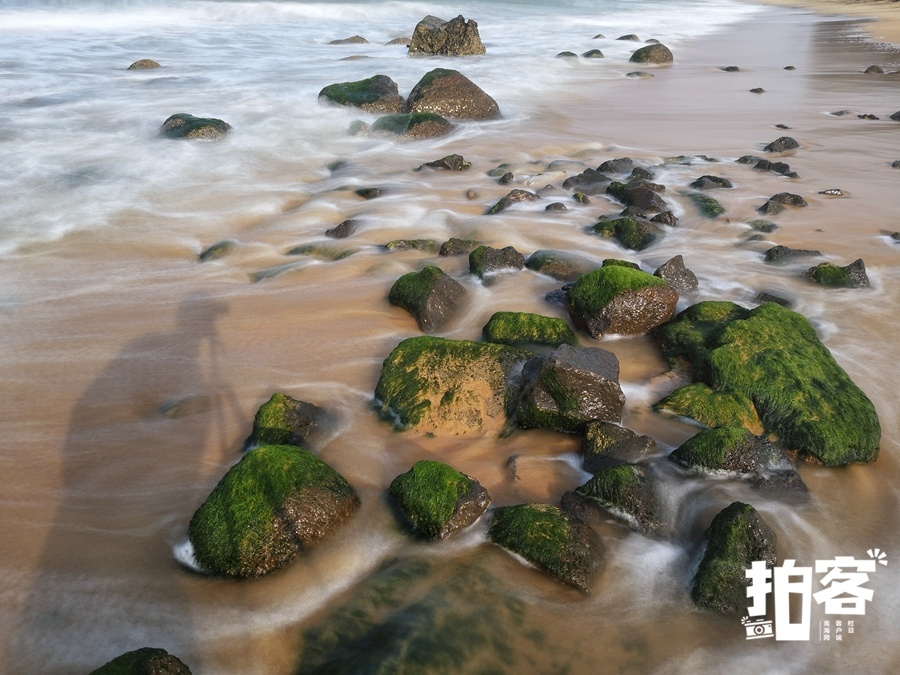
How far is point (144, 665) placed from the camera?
7.20 ft

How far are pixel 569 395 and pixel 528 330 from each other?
0.82 metres

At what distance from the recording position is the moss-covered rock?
305 cm

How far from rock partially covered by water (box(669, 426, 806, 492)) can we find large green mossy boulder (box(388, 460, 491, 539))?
1.09 metres

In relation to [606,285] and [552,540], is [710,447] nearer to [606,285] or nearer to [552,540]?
[552,540]

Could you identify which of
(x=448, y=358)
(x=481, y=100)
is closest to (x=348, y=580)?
(x=448, y=358)

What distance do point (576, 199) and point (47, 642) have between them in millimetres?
6091

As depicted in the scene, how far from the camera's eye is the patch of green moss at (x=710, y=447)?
3322 millimetres

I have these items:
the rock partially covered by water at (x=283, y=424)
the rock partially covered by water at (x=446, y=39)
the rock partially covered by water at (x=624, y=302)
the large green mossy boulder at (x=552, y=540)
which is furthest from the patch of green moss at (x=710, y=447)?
the rock partially covered by water at (x=446, y=39)

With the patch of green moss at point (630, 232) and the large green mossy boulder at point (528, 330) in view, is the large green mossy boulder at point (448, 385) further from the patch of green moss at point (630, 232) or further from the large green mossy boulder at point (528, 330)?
the patch of green moss at point (630, 232)

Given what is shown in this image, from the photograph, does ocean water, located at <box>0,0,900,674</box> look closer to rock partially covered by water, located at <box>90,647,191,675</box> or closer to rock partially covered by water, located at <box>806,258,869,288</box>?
rock partially covered by water, located at <box>806,258,869,288</box>

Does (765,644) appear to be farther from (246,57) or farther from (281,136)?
(246,57)

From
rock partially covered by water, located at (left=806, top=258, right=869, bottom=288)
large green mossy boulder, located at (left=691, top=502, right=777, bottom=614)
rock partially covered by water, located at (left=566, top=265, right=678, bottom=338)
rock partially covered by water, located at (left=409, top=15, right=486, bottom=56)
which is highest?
rock partially covered by water, located at (left=409, top=15, right=486, bottom=56)

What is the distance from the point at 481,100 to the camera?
37.4 ft

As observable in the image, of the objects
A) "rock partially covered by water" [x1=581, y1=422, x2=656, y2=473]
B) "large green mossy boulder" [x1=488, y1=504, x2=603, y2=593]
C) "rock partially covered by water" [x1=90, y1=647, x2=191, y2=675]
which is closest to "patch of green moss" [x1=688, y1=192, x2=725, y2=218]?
"rock partially covered by water" [x1=581, y1=422, x2=656, y2=473]
